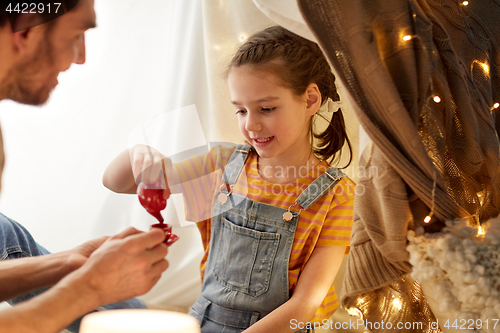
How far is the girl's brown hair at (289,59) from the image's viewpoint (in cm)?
78

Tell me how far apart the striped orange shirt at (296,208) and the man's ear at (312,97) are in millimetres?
125

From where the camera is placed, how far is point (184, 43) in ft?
3.05

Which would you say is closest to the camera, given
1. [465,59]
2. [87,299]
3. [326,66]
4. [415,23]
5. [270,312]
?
[87,299]

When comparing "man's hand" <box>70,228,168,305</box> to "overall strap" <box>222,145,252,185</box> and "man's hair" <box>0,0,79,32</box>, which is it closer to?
"man's hair" <box>0,0,79,32</box>

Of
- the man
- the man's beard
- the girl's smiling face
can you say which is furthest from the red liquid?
the girl's smiling face

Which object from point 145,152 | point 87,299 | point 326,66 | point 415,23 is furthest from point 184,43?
point 87,299

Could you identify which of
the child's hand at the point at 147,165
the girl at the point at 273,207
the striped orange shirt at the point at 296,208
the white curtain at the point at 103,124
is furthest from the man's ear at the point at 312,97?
the child's hand at the point at 147,165

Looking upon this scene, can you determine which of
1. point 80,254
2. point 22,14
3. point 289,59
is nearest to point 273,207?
point 289,59

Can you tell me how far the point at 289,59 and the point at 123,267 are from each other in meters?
0.55

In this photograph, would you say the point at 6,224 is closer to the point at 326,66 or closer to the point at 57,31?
the point at 57,31

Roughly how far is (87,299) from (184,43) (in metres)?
0.68

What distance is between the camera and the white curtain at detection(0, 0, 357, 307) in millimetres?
676

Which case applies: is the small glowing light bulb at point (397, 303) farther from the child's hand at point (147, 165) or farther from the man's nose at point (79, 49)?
the man's nose at point (79, 49)

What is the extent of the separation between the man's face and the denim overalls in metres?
0.38
